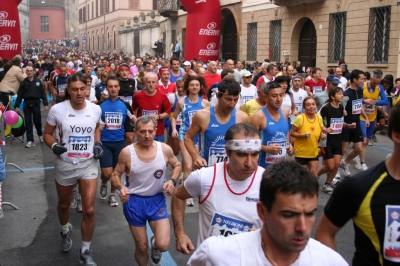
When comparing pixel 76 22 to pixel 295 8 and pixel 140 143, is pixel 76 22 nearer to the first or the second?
pixel 295 8

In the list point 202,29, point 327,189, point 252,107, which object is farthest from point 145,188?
point 202,29

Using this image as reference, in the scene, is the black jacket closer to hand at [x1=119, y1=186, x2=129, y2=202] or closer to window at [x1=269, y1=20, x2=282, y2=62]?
hand at [x1=119, y1=186, x2=129, y2=202]

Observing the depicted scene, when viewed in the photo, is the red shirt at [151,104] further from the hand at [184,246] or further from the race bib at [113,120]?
the hand at [184,246]

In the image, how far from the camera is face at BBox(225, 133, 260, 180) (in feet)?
11.1

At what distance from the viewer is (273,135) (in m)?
5.76

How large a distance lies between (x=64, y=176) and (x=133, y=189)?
101 cm

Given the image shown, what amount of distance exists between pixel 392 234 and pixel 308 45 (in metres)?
22.0

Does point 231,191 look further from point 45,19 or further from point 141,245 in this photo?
point 45,19

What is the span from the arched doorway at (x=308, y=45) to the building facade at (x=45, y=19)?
3604 inches

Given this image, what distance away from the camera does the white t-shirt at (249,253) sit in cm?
218

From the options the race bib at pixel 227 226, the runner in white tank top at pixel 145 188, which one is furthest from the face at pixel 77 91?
the race bib at pixel 227 226

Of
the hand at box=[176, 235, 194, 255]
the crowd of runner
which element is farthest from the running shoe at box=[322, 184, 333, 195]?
the hand at box=[176, 235, 194, 255]

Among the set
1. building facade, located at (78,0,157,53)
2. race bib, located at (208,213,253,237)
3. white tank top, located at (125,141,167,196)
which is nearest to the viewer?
race bib, located at (208,213,253,237)

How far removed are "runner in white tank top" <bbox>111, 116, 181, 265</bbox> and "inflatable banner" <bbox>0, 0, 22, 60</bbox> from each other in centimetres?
1296
